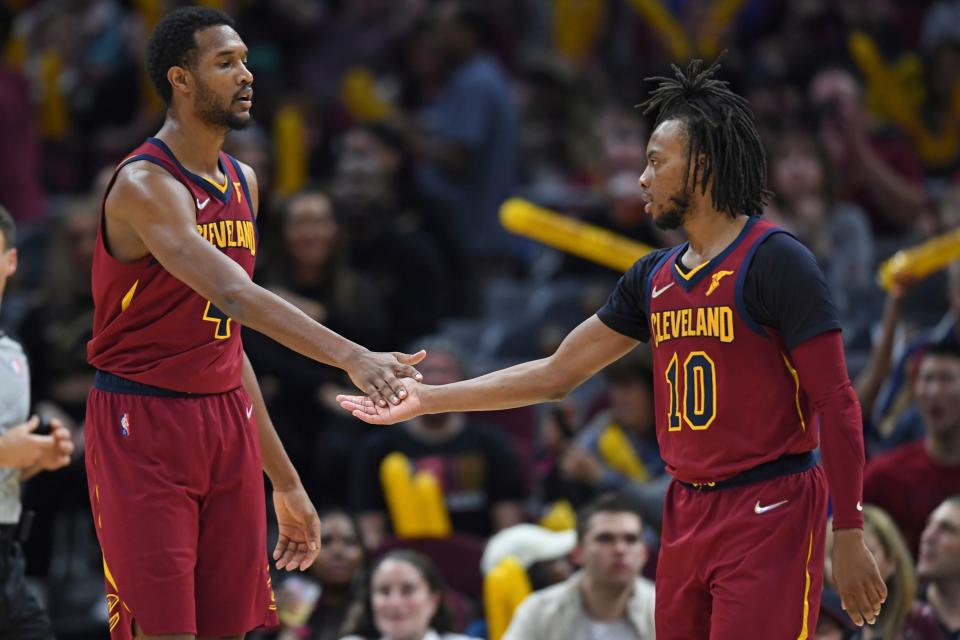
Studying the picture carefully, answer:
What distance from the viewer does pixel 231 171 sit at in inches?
202

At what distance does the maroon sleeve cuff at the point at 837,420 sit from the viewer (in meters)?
4.49

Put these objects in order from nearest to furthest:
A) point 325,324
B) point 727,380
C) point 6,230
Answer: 1. point 727,380
2. point 6,230
3. point 325,324

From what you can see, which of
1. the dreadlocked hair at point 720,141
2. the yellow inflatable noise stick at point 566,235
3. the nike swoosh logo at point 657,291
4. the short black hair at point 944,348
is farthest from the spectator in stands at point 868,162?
the nike swoosh logo at point 657,291

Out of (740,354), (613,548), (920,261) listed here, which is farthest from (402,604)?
(920,261)

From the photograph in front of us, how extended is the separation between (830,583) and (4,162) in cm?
684

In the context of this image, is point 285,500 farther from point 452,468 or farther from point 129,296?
point 452,468

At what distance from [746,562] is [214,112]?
2.12 m

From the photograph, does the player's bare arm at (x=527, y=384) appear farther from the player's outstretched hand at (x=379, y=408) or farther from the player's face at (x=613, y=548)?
the player's face at (x=613, y=548)

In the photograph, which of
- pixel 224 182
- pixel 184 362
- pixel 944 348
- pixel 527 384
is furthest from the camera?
pixel 944 348

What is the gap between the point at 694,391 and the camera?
4750mm

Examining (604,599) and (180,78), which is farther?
(604,599)

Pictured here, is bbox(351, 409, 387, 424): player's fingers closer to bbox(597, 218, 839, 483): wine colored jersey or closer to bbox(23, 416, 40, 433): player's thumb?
bbox(597, 218, 839, 483): wine colored jersey

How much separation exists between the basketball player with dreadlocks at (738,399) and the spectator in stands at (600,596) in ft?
7.07

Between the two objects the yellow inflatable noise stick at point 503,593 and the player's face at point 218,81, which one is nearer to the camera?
the player's face at point 218,81
